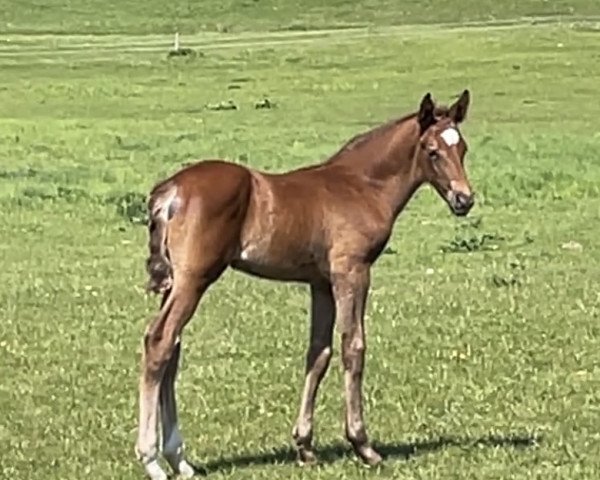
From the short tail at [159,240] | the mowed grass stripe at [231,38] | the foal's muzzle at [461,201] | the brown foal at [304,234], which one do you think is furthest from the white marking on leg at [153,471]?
the mowed grass stripe at [231,38]

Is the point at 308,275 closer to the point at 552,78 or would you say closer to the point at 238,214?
the point at 238,214

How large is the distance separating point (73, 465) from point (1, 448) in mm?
787

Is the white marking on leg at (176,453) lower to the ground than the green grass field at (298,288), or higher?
higher

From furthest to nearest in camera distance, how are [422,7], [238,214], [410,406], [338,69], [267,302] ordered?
[422,7] < [338,69] < [267,302] < [410,406] < [238,214]

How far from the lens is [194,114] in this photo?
38031mm

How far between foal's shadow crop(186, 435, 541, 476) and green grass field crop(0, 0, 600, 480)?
32 millimetres

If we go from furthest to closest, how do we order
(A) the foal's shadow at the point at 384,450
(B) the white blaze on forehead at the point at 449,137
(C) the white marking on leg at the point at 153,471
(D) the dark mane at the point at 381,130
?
(A) the foal's shadow at the point at 384,450 < (D) the dark mane at the point at 381,130 < (B) the white blaze on forehead at the point at 449,137 < (C) the white marking on leg at the point at 153,471

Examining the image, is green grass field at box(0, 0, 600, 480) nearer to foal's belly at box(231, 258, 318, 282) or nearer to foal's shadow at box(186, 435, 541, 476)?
foal's shadow at box(186, 435, 541, 476)

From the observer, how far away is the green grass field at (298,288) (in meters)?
11.0

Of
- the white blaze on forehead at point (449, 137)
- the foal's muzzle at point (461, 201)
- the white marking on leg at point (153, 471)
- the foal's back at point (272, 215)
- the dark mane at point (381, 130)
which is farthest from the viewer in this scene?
the dark mane at point (381, 130)

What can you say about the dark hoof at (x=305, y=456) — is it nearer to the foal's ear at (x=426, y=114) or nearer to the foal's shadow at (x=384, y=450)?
the foal's shadow at (x=384, y=450)

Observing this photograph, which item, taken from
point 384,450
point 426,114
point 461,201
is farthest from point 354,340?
point 426,114

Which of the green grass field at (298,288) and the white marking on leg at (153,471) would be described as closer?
the white marking on leg at (153,471)

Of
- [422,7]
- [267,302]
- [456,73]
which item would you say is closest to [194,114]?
[456,73]
